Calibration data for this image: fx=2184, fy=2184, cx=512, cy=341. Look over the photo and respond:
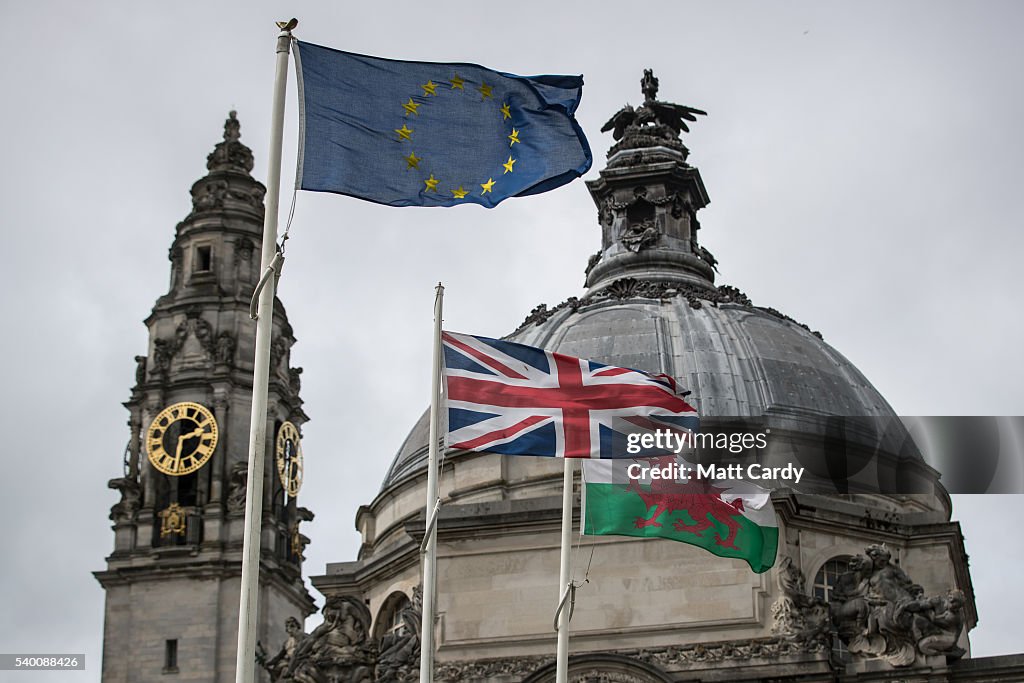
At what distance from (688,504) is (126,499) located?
2106 inches

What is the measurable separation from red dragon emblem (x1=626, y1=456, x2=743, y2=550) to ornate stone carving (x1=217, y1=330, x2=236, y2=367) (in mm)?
54553

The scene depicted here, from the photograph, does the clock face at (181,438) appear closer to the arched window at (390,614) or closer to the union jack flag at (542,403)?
the arched window at (390,614)

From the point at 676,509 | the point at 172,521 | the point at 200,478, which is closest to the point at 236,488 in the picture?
the point at 200,478

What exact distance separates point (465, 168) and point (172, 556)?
193ft

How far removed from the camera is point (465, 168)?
113 ft

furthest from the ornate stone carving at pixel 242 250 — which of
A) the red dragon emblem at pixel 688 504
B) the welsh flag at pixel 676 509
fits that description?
the red dragon emblem at pixel 688 504

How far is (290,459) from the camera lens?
318ft

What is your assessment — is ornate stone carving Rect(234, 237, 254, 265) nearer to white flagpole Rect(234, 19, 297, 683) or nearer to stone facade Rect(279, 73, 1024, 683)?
stone facade Rect(279, 73, 1024, 683)

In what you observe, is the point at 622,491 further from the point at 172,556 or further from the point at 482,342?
the point at 172,556

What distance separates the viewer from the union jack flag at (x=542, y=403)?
37.6 metres

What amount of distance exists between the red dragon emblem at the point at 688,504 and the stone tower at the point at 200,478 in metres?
47.0

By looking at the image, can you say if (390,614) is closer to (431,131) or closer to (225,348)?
(431,131)

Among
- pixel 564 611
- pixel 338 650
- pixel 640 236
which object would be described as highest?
pixel 640 236

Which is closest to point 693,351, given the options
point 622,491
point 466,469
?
point 466,469
